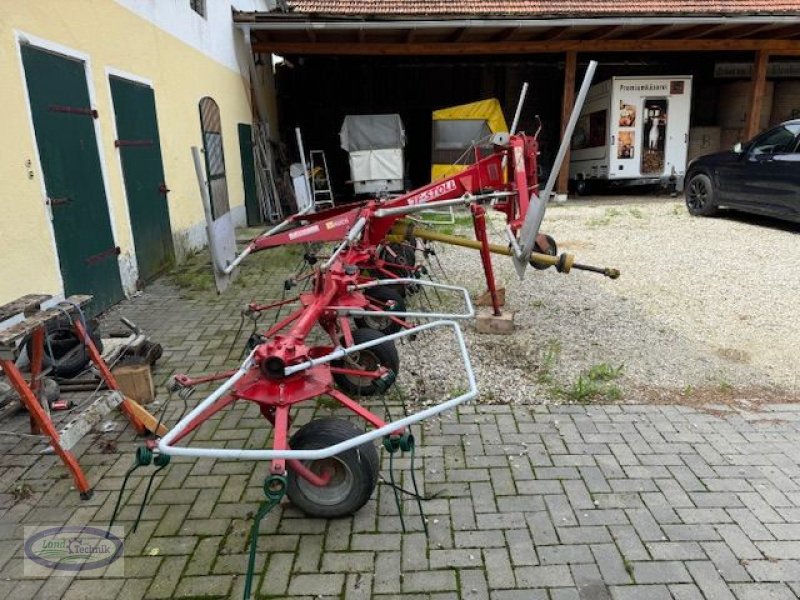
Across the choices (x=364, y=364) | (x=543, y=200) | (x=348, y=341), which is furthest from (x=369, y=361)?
(x=543, y=200)

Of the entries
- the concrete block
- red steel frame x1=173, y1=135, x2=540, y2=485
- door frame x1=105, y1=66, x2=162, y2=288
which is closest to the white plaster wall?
door frame x1=105, y1=66, x2=162, y2=288

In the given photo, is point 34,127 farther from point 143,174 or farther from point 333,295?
point 333,295

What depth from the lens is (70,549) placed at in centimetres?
269

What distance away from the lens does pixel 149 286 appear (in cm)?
712

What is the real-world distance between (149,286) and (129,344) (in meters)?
2.88

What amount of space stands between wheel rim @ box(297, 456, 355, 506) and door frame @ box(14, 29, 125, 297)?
3727 millimetres

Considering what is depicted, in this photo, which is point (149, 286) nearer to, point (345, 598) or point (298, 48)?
point (345, 598)

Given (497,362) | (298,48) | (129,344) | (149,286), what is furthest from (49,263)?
(298,48)

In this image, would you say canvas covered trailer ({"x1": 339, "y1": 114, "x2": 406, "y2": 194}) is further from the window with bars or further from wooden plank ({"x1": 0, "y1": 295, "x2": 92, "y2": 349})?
wooden plank ({"x1": 0, "y1": 295, "x2": 92, "y2": 349})

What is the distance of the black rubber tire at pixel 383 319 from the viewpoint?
482 centimetres

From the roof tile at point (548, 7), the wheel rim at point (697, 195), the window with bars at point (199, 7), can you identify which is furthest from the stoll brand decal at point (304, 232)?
the roof tile at point (548, 7)

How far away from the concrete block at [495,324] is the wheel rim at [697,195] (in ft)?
23.8

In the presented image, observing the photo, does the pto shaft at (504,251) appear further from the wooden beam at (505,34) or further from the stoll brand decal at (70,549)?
the wooden beam at (505,34)

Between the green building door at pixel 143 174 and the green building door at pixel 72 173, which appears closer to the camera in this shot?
the green building door at pixel 72 173
